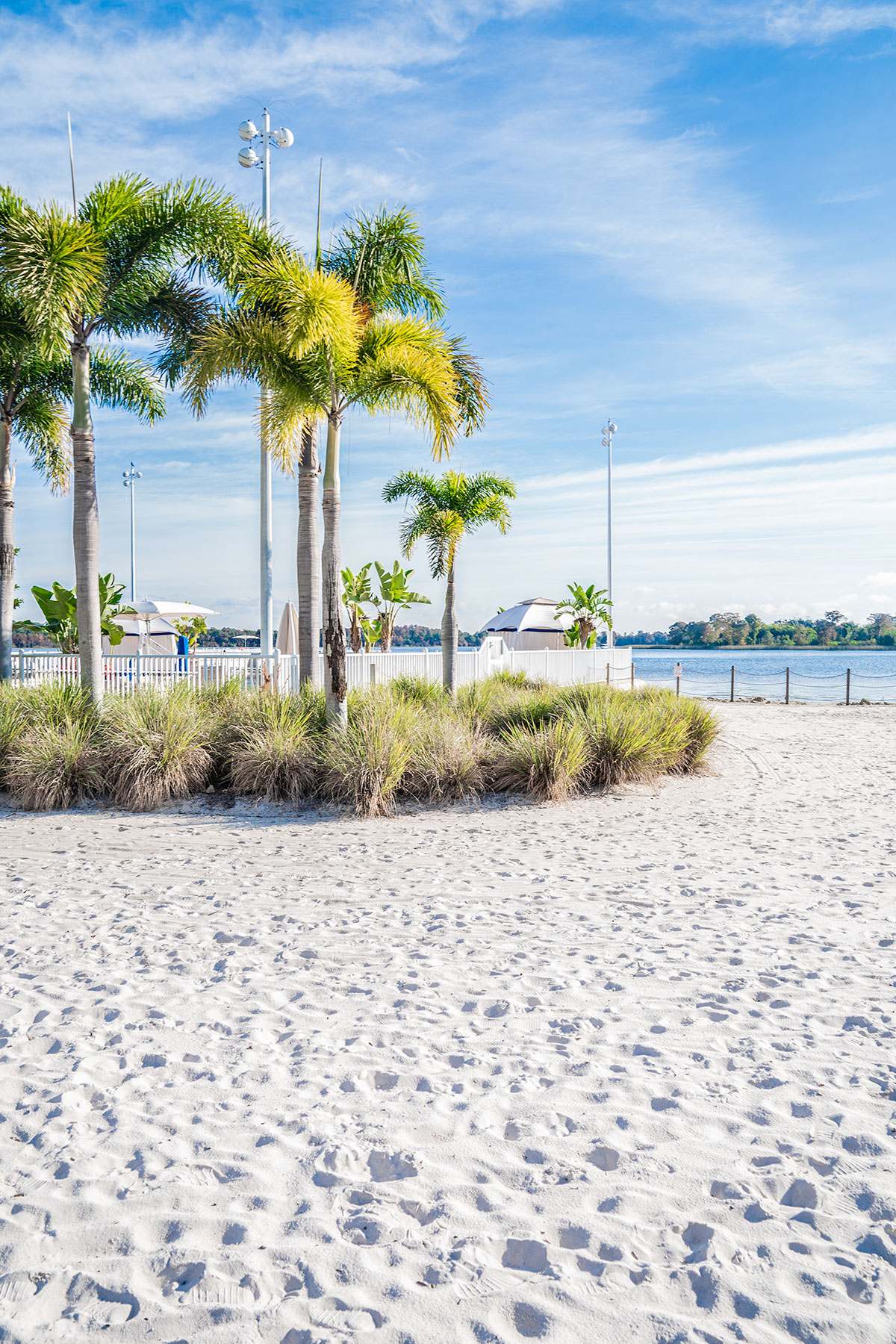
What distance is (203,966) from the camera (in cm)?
484

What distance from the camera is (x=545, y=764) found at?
33.1 feet

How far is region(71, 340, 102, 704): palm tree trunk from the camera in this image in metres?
12.0

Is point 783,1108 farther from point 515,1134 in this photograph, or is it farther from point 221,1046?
point 221,1046

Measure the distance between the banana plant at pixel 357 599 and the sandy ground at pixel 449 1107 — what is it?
1719 cm

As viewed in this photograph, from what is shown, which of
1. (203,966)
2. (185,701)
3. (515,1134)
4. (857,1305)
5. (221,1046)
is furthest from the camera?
(185,701)

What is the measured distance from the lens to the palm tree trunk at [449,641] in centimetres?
1688

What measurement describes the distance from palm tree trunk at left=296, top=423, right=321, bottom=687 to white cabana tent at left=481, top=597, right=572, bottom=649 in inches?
619

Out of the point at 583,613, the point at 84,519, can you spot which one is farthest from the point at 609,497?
A: the point at 84,519

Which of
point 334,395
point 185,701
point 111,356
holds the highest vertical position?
point 111,356

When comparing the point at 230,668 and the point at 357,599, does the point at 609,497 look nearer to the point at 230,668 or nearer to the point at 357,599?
the point at 357,599

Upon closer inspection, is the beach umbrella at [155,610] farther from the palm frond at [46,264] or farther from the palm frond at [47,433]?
the palm frond at [46,264]

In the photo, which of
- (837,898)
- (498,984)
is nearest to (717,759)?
(837,898)

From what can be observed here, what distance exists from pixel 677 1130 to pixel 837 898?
360cm

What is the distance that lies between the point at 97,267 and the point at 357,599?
552 inches
